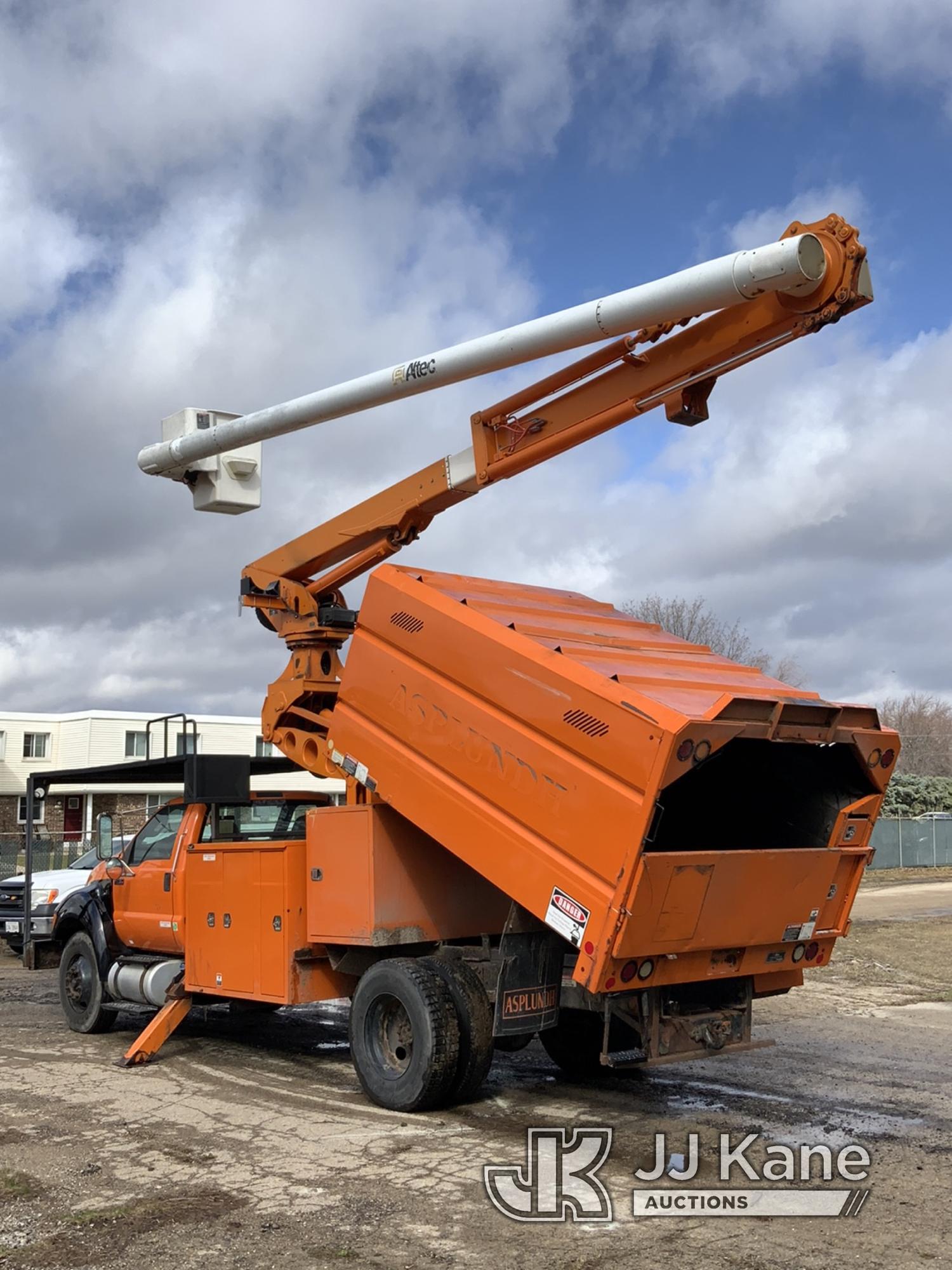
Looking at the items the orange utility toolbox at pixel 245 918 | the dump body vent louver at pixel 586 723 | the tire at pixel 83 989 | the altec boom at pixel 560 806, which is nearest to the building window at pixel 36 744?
the tire at pixel 83 989

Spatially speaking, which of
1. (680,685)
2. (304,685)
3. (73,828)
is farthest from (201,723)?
(680,685)

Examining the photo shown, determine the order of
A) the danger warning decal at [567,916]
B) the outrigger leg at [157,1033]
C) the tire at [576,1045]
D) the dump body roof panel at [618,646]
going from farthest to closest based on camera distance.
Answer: the outrigger leg at [157,1033], the tire at [576,1045], the dump body roof panel at [618,646], the danger warning decal at [567,916]

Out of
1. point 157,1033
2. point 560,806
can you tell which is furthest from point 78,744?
point 560,806

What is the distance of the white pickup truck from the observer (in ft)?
51.3

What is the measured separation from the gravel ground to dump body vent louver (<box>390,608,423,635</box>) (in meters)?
2.96

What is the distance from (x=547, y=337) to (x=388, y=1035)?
450 centimetres

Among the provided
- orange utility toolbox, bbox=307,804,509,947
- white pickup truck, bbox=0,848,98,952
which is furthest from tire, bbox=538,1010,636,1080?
white pickup truck, bbox=0,848,98,952

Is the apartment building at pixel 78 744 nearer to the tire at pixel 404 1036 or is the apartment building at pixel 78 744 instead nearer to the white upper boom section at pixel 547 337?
the white upper boom section at pixel 547 337

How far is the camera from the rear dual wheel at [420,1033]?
295 inches

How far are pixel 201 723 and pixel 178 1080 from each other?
40.7m

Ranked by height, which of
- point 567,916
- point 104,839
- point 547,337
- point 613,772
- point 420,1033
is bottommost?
point 420,1033

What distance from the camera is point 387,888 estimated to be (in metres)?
8.11

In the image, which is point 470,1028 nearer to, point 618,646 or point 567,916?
point 567,916

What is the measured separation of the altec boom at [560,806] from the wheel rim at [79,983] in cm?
166
